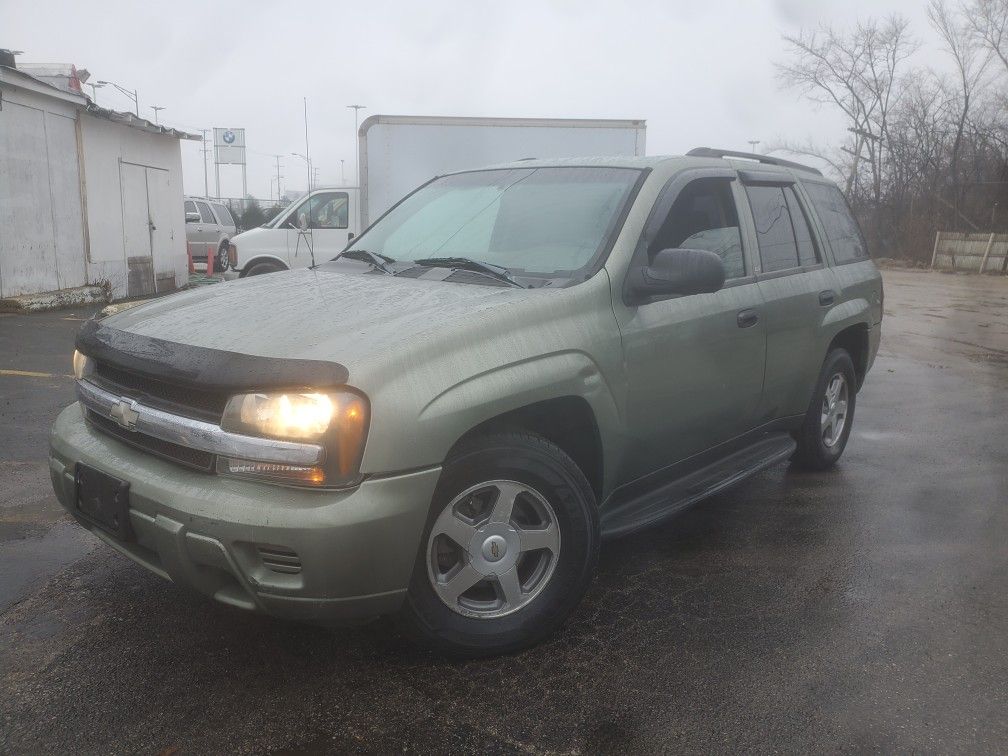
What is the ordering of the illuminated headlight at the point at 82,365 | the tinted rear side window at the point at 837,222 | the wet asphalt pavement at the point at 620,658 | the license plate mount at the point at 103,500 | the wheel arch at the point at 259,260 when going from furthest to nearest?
the wheel arch at the point at 259,260, the tinted rear side window at the point at 837,222, the illuminated headlight at the point at 82,365, the license plate mount at the point at 103,500, the wet asphalt pavement at the point at 620,658

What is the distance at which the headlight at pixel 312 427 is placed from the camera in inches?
94.5

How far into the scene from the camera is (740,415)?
13.1 ft

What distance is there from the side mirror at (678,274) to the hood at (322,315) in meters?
0.42

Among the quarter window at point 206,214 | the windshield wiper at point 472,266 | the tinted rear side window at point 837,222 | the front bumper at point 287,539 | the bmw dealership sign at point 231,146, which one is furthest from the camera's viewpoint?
the bmw dealership sign at point 231,146

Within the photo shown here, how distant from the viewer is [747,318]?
3898 mm

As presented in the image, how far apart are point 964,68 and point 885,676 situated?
4082 centimetres

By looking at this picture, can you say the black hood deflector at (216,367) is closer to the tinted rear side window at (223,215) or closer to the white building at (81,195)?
the white building at (81,195)

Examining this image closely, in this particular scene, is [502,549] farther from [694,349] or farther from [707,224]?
[707,224]

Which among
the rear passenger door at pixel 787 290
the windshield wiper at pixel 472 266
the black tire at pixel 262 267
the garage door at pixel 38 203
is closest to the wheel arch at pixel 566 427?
the windshield wiper at pixel 472 266

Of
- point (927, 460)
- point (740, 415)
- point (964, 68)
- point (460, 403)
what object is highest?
point (964, 68)

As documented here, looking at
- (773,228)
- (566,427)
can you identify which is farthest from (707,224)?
(566,427)

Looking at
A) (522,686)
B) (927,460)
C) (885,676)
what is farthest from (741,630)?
(927,460)

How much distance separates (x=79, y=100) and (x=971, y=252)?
2876 centimetres

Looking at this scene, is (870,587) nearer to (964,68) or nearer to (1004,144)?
(1004,144)
